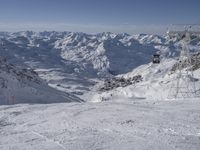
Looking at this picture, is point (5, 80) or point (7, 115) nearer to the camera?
point (7, 115)

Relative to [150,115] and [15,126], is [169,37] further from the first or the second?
[15,126]

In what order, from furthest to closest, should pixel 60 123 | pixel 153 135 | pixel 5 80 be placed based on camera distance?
pixel 5 80 → pixel 60 123 → pixel 153 135

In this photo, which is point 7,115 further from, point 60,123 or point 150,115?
point 150,115

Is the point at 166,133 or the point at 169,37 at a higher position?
the point at 169,37

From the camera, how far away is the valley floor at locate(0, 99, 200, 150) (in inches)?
605

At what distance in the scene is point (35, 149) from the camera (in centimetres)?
1511

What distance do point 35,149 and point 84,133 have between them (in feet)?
10.1

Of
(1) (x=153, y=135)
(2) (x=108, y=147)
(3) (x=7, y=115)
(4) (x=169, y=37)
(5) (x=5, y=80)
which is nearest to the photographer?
(2) (x=108, y=147)

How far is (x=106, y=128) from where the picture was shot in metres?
18.5

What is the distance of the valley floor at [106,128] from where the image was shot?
1538 centimetres

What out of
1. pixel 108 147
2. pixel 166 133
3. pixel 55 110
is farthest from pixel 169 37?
pixel 108 147

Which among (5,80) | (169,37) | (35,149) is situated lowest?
(5,80)

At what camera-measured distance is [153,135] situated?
16609 millimetres

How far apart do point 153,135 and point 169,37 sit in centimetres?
2155
